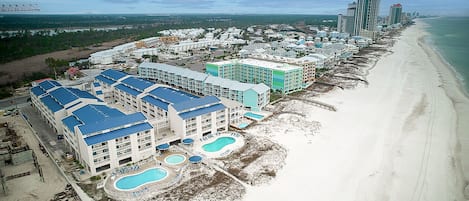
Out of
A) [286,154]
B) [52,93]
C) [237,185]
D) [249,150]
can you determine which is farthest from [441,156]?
[52,93]

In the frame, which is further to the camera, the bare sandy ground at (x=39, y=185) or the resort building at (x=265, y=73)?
the resort building at (x=265, y=73)

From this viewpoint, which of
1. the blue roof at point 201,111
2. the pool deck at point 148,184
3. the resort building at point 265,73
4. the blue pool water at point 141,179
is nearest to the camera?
the pool deck at point 148,184

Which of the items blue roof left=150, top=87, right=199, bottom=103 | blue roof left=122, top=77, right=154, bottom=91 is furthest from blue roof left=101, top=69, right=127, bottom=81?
blue roof left=150, top=87, right=199, bottom=103

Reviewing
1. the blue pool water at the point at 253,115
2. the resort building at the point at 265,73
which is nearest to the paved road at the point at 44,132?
the blue pool water at the point at 253,115

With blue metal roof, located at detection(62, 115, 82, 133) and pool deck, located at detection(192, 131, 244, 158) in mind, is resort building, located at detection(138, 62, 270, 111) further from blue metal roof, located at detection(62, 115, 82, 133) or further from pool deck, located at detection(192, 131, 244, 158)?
blue metal roof, located at detection(62, 115, 82, 133)

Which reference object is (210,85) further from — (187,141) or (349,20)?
(349,20)

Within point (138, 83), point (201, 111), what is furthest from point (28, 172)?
point (138, 83)

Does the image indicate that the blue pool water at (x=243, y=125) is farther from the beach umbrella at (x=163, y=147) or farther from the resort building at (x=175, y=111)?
the beach umbrella at (x=163, y=147)
